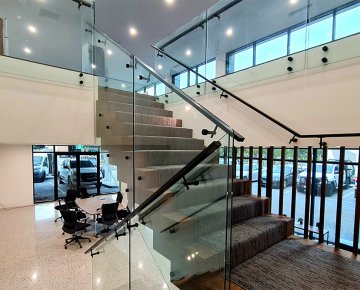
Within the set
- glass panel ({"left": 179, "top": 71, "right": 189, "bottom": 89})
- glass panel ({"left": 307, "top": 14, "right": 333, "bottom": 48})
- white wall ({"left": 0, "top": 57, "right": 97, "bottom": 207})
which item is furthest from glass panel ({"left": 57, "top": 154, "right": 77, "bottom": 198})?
glass panel ({"left": 307, "top": 14, "right": 333, "bottom": 48})

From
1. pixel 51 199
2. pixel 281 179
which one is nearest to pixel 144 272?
pixel 281 179

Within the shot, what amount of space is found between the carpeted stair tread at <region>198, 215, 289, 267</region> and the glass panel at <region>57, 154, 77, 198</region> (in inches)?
347

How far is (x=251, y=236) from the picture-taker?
91.3 inches

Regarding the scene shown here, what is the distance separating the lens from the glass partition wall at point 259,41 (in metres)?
3.28

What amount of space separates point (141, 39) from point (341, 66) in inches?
159

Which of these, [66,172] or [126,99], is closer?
[126,99]

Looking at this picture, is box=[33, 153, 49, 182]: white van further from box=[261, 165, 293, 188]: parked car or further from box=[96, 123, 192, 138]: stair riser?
box=[261, 165, 293, 188]: parked car

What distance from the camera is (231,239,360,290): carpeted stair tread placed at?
1.86 meters

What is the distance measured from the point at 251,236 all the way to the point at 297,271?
48 cm

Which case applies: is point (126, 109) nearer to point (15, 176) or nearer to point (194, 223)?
point (194, 223)

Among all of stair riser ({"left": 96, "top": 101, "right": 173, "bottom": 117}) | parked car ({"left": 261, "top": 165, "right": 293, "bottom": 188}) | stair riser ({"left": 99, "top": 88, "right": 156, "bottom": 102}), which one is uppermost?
stair riser ({"left": 99, "top": 88, "right": 156, "bottom": 102})

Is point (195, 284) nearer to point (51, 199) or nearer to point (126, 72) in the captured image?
point (126, 72)

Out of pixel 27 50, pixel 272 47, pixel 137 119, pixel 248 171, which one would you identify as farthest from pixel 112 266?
pixel 272 47

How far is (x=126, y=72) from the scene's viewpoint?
3.91 metres
